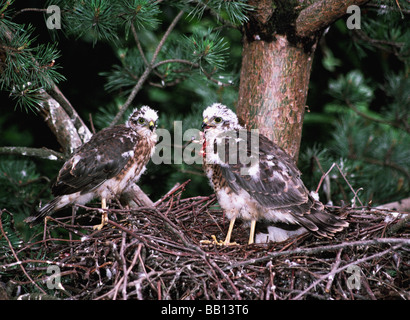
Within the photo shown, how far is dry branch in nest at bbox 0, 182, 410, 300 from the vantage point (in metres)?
2.75

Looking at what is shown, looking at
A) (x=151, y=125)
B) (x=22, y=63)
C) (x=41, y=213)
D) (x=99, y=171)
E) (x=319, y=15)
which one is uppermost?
(x=319, y=15)

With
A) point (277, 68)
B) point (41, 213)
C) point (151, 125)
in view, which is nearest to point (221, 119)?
point (277, 68)

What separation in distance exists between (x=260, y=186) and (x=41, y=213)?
1.77 meters

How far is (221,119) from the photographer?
3.93 metres

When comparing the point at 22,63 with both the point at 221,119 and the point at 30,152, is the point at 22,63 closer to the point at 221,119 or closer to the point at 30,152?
the point at 30,152

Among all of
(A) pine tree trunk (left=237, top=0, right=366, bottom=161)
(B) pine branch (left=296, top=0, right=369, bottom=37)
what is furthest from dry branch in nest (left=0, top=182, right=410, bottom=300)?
(B) pine branch (left=296, top=0, right=369, bottom=37)

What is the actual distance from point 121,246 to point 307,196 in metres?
1.37

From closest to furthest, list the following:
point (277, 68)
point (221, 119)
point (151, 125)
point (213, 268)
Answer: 1. point (213, 268)
2. point (277, 68)
3. point (221, 119)
4. point (151, 125)

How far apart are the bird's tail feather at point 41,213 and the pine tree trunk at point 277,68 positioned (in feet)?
5.43

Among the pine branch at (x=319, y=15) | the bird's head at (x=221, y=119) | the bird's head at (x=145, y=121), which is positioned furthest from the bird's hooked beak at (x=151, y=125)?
the pine branch at (x=319, y=15)

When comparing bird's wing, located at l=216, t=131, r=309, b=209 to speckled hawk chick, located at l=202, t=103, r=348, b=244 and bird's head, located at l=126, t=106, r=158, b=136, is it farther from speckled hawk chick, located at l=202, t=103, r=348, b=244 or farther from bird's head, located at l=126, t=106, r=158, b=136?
bird's head, located at l=126, t=106, r=158, b=136

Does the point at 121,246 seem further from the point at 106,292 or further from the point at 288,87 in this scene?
the point at 288,87

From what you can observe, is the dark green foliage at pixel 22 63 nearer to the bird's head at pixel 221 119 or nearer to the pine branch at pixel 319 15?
the bird's head at pixel 221 119

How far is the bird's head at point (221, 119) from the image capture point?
3.93 m
